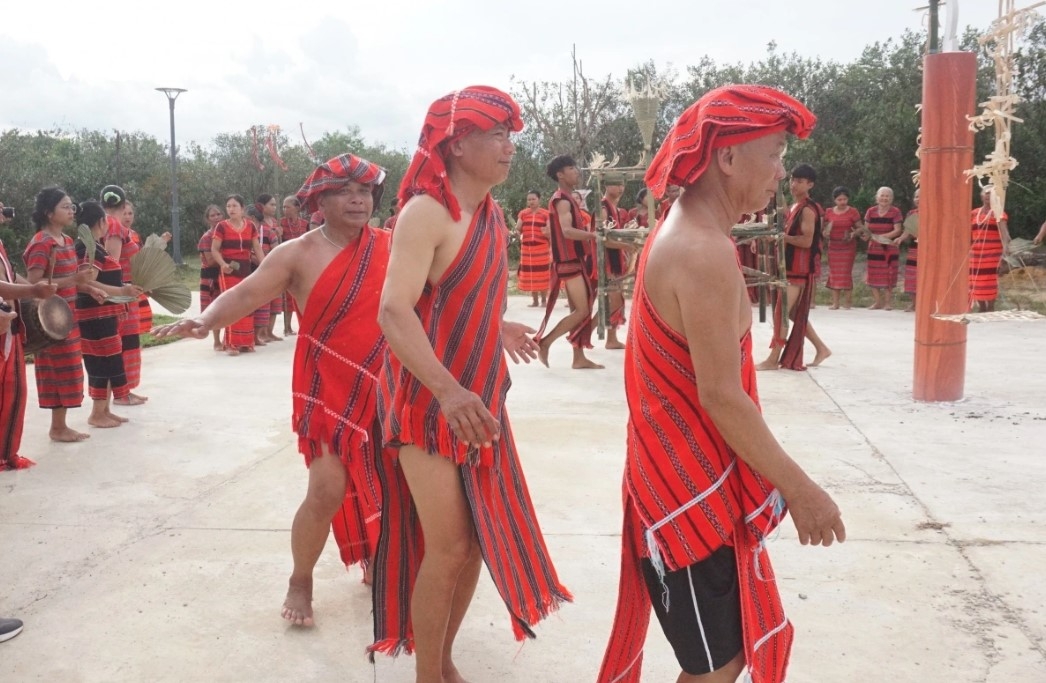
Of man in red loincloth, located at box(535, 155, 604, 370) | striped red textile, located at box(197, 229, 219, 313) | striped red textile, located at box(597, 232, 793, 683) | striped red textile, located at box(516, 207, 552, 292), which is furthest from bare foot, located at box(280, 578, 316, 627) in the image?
striped red textile, located at box(516, 207, 552, 292)

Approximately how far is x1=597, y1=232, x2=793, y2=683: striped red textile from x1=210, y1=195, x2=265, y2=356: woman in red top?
8300mm

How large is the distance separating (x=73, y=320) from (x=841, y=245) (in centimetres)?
1058

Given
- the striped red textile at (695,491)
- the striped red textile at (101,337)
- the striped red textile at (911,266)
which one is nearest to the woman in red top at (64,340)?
the striped red textile at (101,337)

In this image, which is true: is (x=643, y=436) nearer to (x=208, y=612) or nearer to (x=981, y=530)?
(x=208, y=612)

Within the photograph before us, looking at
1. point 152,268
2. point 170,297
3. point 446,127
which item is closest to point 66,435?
point 170,297

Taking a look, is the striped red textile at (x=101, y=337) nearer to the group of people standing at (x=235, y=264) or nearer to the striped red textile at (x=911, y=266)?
the group of people standing at (x=235, y=264)

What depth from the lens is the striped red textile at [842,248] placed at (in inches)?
515

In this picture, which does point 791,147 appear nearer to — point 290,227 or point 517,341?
point 290,227

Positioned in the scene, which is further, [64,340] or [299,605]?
[64,340]

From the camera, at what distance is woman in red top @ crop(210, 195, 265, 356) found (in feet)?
31.9

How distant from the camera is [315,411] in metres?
3.22

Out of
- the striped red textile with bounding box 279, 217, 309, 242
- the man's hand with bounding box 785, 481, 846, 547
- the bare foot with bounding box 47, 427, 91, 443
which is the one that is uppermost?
the striped red textile with bounding box 279, 217, 309, 242

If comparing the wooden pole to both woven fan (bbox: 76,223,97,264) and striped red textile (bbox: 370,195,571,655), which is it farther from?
woven fan (bbox: 76,223,97,264)

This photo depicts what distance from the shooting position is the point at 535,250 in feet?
46.7
